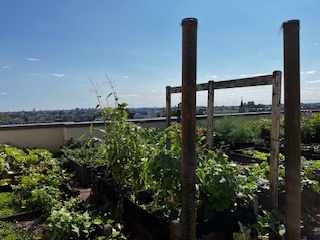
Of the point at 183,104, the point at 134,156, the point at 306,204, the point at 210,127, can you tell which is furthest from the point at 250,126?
the point at 183,104

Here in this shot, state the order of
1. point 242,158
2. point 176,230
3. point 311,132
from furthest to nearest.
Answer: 1. point 311,132
2. point 242,158
3. point 176,230

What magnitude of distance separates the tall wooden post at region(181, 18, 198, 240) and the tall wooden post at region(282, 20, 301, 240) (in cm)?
51

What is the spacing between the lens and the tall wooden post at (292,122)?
132cm

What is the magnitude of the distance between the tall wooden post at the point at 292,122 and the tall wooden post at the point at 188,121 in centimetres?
51

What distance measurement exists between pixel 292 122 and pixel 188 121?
0.57m

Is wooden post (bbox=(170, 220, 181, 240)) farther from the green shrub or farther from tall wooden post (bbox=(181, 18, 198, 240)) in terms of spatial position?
the green shrub

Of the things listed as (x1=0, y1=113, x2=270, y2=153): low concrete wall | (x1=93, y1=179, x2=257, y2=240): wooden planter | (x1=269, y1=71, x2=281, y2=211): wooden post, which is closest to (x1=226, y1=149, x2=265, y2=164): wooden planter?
(x1=269, y1=71, x2=281, y2=211): wooden post

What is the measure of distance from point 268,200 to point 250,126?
16.8ft

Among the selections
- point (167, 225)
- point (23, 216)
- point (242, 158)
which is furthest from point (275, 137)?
point (23, 216)

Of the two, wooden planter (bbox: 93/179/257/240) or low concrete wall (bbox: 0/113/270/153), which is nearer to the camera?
wooden planter (bbox: 93/179/257/240)

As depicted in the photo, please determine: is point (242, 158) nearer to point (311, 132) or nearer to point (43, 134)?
point (311, 132)

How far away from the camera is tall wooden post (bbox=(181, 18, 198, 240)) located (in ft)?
4.24

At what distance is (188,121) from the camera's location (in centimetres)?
132

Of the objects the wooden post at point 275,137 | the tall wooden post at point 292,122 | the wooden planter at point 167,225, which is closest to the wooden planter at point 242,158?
the wooden post at point 275,137
